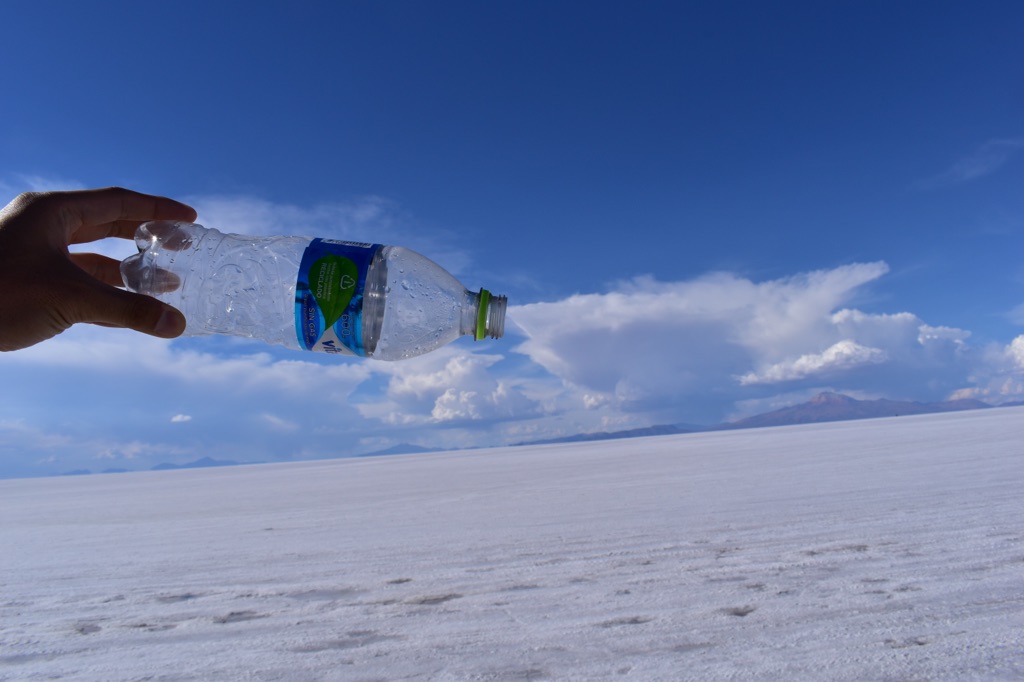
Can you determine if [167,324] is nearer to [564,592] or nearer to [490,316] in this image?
[490,316]

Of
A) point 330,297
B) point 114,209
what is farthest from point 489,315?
point 114,209

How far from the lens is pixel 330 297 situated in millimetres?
1733

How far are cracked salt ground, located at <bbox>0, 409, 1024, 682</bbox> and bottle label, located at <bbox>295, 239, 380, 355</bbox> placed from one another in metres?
0.96

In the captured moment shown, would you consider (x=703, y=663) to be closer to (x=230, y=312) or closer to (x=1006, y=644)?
(x=1006, y=644)

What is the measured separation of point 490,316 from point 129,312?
3.23ft

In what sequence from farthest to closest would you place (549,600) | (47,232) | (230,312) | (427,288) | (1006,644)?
(230,312)
(427,288)
(549,600)
(1006,644)
(47,232)

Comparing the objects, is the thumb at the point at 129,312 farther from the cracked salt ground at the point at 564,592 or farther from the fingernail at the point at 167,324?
the cracked salt ground at the point at 564,592

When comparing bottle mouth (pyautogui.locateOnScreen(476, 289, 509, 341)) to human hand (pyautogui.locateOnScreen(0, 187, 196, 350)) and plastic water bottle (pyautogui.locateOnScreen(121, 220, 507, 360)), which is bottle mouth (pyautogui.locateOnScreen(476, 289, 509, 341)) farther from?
human hand (pyautogui.locateOnScreen(0, 187, 196, 350))

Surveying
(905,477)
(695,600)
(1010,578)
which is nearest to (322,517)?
(695,600)

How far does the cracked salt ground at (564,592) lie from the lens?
162 cm

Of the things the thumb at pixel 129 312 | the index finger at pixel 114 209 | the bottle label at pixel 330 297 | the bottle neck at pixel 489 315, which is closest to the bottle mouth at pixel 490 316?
the bottle neck at pixel 489 315

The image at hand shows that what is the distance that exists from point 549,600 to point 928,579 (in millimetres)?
1337

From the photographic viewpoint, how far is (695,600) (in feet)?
6.59

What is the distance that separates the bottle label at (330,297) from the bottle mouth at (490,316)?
37cm
